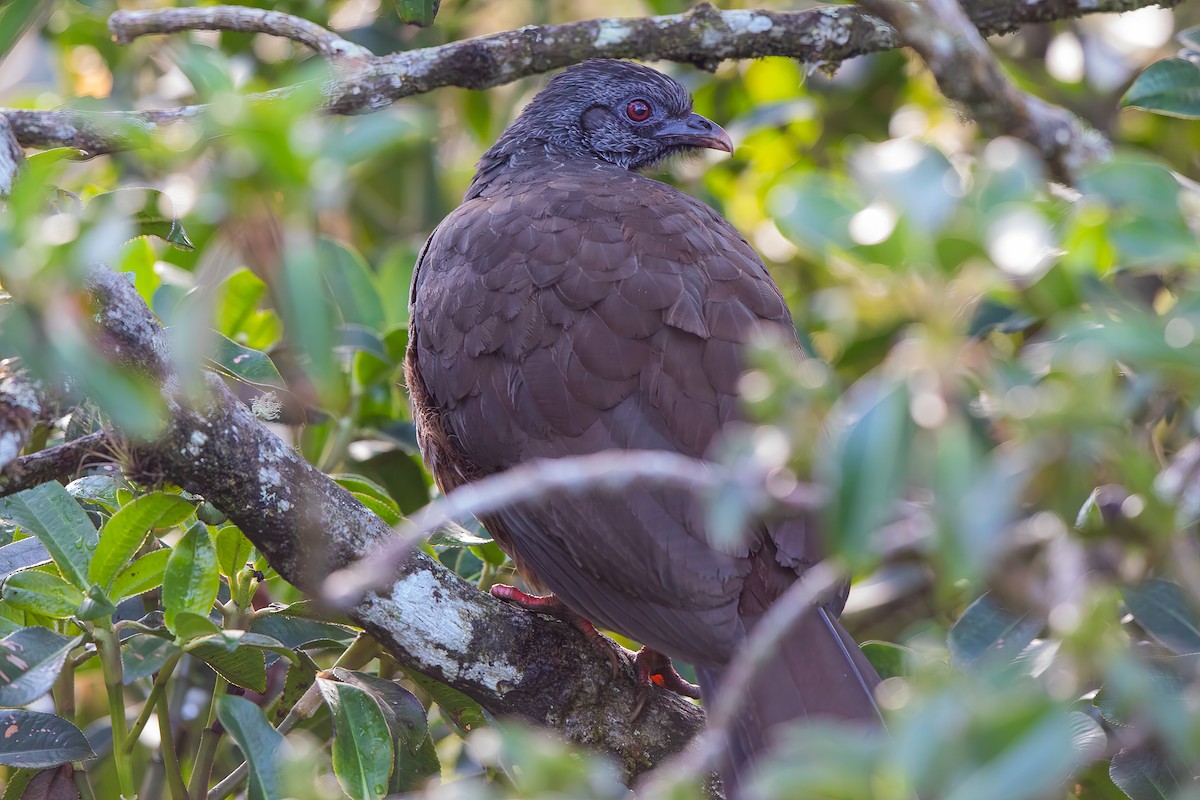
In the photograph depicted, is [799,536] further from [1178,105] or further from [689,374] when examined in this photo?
[1178,105]

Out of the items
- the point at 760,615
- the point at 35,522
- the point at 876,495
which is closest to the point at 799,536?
the point at 760,615

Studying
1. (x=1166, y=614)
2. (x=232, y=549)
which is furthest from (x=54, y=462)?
(x=1166, y=614)

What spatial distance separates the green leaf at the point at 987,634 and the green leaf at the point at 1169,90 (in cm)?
149

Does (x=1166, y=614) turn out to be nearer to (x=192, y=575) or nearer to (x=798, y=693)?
(x=798, y=693)

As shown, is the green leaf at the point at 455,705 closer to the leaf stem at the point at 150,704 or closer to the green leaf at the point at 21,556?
the leaf stem at the point at 150,704

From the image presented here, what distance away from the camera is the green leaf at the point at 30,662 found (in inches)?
84.3

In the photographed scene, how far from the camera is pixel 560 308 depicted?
308cm

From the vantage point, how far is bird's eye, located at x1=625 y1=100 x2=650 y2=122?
4.61m

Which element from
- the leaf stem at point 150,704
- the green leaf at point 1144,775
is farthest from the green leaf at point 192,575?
the green leaf at point 1144,775

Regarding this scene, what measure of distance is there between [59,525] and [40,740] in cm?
46

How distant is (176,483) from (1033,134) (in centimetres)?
241

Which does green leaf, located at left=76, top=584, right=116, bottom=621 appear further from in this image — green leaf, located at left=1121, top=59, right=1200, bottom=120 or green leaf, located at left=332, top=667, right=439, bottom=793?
green leaf, located at left=1121, top=59, right=1200, bottom=120

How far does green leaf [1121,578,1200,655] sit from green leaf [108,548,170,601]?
197 cm

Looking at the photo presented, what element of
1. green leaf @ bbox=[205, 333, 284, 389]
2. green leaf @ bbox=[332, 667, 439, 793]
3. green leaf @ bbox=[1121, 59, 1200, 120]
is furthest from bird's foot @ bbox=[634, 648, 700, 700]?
green leaf @ bbox=[1121, 59, 1200, 120]
